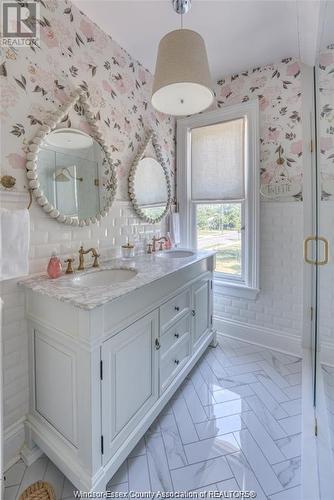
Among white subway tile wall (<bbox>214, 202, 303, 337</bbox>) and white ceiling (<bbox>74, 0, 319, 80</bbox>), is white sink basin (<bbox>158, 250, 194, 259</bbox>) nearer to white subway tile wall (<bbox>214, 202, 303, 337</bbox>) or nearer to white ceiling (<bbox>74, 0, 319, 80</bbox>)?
white subway tile wall (<bbox>214, 202, 303, 337</bbox>)

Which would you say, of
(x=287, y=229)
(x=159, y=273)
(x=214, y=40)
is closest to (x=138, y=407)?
(x=159, y=273)

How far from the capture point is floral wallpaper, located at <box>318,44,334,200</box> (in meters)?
1.44

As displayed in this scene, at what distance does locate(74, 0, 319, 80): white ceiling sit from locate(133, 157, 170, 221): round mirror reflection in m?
0.90

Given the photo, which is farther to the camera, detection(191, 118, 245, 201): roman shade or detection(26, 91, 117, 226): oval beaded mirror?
detection(191, 118, 245, 201): roman shade

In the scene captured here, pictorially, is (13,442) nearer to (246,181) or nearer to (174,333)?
(174,333)

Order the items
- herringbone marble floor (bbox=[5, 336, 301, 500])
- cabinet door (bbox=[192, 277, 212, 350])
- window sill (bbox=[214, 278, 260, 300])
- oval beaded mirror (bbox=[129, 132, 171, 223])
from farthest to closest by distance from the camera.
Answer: window sill (bbox=[214, 278, 260, 300]) → oval beaded mirror (bbox=[129, 132, 171, 223]) → cabinet door (bbox=[192, 277, 212, 350]) → herringbone marble floor (bbox=[5, 336, 301, 500])

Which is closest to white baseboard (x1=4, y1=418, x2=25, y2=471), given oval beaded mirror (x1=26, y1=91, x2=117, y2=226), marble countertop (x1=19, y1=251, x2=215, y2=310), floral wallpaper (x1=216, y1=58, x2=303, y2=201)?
marble countertop (x1=19, y1=251, x2=215, y2=310)

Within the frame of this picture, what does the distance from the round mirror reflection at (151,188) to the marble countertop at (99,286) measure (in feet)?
2.19

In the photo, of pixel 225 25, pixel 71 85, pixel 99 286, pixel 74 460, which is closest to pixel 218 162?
pixel 225 25

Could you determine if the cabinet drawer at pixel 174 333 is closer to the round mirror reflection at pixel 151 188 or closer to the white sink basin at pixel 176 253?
the white sink basin at pixel 176 253

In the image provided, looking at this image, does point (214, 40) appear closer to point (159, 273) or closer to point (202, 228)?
point (202, 228)

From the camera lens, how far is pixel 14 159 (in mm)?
1279

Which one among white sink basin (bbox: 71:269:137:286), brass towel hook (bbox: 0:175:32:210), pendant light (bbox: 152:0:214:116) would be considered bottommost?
white sink basin (bbox: 71:269:137:286)

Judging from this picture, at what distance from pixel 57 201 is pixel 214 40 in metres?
1.76
